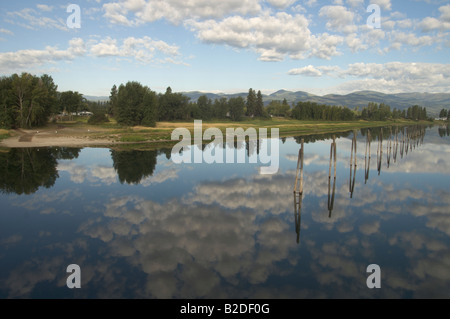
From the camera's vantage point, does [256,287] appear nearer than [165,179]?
Yes

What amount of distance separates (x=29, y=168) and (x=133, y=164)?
900cm

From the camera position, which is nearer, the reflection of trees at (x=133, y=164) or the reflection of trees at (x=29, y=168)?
the reflection of trees at (x=29, y=168)

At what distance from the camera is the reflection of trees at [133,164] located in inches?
980

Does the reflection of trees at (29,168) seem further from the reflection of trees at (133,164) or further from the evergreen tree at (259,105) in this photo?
the evergreen tree at (259,105)

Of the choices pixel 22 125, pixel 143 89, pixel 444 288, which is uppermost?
pixel 143 89

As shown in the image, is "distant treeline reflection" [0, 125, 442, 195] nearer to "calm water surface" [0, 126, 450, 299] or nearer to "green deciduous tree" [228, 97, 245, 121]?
"calm water surface" [0, 126, 450, 299]

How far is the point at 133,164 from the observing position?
3009 centimetres

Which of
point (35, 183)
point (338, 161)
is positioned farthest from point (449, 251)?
point (35, 183)

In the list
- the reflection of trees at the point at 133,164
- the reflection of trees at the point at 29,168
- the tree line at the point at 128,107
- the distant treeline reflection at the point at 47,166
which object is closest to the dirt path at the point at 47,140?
the distant treeline reflection at the point at 47,166

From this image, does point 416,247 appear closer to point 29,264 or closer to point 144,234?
point 144,234

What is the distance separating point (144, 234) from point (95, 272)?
11.0 feet

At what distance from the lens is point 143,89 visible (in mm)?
69875

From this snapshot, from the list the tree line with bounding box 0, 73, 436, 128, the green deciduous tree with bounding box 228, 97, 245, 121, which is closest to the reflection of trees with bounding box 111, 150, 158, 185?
the tree line with bounding box 0, 73, 436, 128

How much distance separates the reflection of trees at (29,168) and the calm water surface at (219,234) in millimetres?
270
